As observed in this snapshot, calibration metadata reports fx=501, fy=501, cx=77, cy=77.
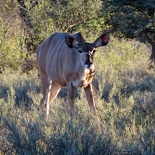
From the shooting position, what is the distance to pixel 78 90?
420 inches

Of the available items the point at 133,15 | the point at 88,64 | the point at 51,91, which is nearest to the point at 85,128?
the point at 88,64

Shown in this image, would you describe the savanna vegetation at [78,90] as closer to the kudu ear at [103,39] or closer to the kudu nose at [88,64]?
the kudu nose at [88,64]

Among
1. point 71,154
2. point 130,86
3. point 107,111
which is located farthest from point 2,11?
point 71,154

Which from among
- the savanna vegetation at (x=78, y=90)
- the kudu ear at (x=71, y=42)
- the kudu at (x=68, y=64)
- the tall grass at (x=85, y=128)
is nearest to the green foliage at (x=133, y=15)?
the savanna vegetation at (x=78, y=90)

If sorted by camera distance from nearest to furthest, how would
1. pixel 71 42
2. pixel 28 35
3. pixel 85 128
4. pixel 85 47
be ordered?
pixel 85 128, pixel 85 47, pixel 71 42, pixel 28 35

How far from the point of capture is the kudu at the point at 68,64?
26.5 feet

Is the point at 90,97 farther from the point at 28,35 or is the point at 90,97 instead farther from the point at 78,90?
the point at 28,35

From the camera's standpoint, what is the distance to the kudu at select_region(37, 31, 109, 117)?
8.08m

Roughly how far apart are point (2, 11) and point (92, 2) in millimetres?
2834

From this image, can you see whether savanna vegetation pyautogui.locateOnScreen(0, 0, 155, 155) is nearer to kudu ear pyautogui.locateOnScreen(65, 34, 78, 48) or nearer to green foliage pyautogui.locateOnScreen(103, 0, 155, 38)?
green foliage pyautogui.locateOnScreen(103, 0, 155, 38)

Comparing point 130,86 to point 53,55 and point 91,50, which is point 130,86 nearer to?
point 53,55

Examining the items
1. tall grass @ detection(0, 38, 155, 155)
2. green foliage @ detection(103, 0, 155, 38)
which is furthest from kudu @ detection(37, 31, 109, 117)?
green foliage @ detection(103, 0, 155, 38)

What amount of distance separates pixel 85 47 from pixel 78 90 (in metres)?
2.76

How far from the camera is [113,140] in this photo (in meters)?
5.73
